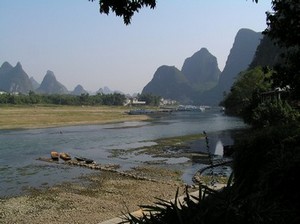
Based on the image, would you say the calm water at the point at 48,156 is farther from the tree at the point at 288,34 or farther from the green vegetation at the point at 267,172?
the tree at the point at 288,34

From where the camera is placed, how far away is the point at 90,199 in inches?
1055

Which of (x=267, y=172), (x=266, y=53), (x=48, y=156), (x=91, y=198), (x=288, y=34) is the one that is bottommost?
(x=48, y=156)

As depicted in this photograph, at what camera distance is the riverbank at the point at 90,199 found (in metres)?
22.7

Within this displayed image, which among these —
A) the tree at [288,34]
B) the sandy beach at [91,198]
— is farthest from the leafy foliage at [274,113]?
the tree at [288,34]

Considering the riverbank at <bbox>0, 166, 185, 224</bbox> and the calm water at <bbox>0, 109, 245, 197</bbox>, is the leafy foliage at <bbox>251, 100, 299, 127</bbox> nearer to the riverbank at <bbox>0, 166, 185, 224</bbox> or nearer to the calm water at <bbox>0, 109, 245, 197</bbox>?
the calm water at <bbox>0, 109, 245, 197</bbox>

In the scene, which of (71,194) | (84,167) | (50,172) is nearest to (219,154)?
(84,167)

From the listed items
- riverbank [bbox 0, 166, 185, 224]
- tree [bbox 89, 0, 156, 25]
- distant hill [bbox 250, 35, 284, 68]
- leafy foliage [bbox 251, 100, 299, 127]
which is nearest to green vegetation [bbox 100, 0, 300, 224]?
tree [bbox 89, 0, 156, 25]

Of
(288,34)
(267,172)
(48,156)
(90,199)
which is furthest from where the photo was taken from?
(48,156)

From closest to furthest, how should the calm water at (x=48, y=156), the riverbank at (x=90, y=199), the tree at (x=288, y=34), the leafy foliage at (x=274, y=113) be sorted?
the tree at (x=288, y=34)
the riverbank at (x=90, y=199)
the calm water at (x=48, y=156)
the leafy foliage at (x=274, y=113)

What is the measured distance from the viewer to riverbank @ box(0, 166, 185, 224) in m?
22.7

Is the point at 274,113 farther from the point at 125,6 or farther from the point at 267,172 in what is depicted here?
Answer: the point at 125,6

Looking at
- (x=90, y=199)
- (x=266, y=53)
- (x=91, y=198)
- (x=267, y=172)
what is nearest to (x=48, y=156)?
(x=91, y=198)

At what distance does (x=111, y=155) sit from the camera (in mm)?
50438

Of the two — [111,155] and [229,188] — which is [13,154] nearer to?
[111,155]
